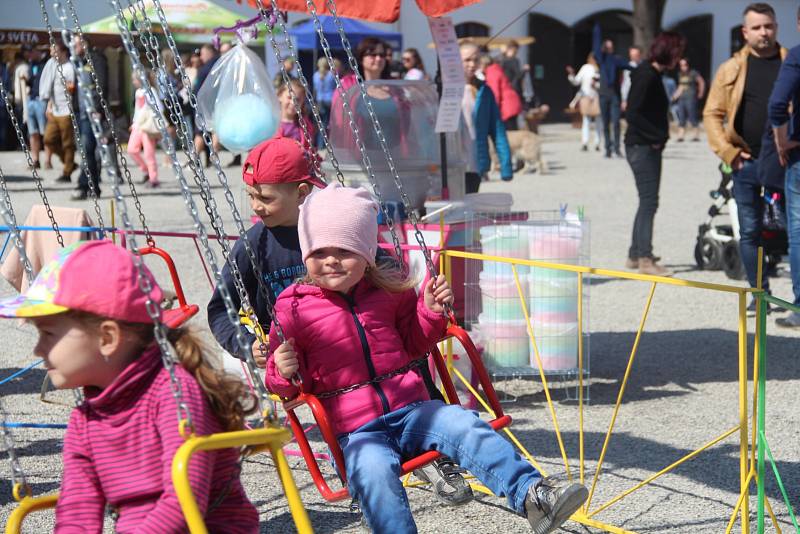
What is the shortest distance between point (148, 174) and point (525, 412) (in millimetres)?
11735

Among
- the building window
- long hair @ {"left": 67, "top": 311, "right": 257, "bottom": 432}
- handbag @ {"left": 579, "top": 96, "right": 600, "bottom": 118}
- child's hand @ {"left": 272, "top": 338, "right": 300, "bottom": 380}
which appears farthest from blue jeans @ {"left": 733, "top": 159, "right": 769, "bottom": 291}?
the building window

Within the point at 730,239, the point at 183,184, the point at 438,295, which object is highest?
the point at 183,184

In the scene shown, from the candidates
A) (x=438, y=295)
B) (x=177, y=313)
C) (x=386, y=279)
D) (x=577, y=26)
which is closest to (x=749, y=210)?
(x=438, y=295)

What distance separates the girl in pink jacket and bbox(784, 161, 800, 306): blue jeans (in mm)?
3774

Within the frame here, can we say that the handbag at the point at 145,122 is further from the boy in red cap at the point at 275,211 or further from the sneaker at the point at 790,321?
the boy in red cap at the point at 275,211

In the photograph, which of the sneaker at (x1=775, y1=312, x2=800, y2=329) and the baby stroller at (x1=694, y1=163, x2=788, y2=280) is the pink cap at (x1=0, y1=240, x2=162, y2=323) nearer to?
the sneaker at (x1=775, y1=312, x2=800, y2=329)

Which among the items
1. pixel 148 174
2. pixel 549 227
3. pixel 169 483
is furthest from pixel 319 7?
pixel 148 174

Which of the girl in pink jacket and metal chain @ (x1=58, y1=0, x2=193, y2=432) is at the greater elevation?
metal chain @ (x1=58, y1=0, x2=193, y2=432)

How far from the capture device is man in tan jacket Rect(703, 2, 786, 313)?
6.61m

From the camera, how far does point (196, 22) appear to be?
21.5 metres

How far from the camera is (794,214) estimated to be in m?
6.33

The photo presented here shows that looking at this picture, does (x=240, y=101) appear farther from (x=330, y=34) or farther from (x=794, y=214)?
(x=330, y=34)

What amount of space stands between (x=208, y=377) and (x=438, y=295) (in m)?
1.07

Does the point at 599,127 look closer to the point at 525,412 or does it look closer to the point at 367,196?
the point at 525,412
